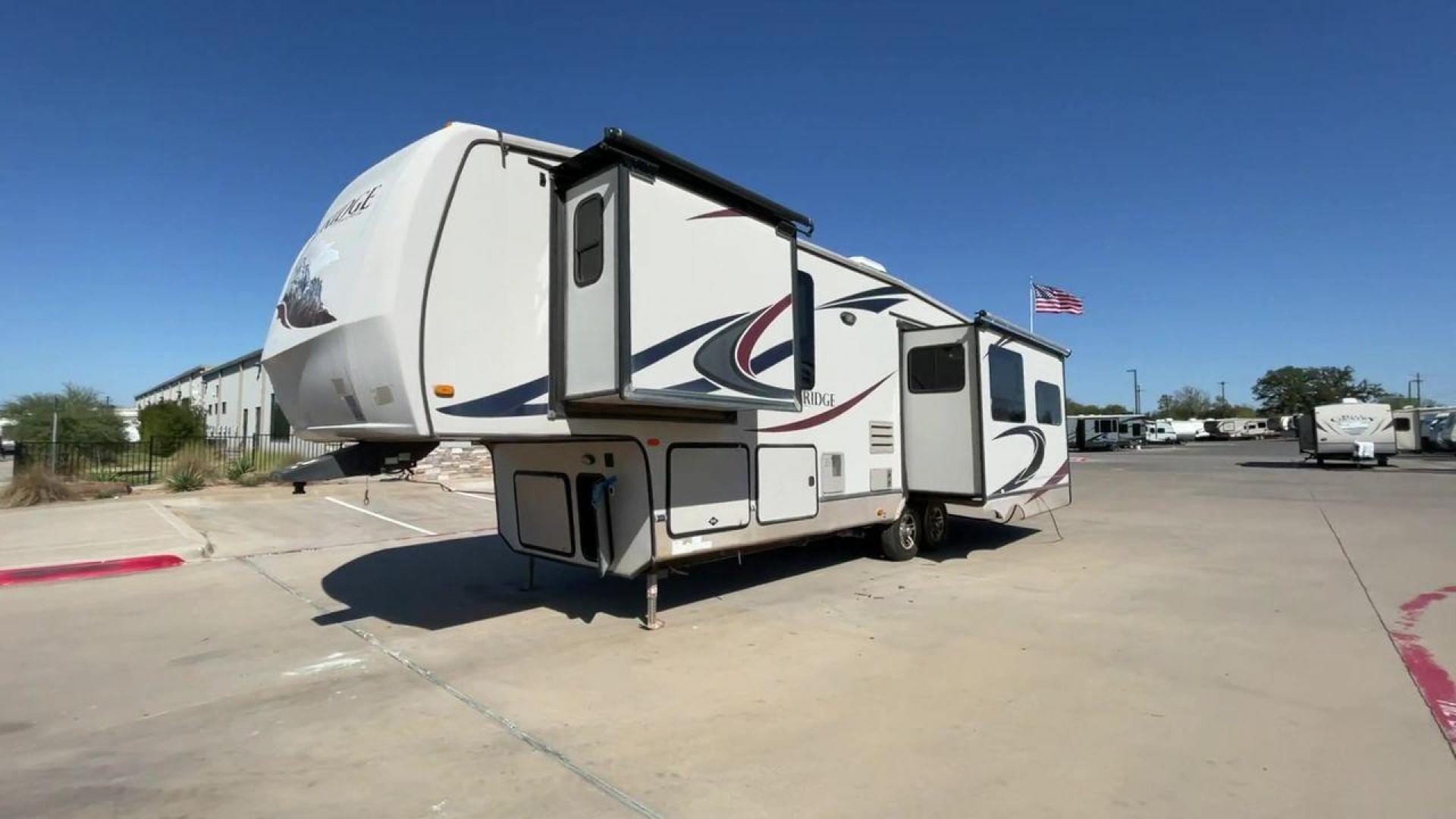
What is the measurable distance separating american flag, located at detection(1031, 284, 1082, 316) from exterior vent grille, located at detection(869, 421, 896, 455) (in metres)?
16.9

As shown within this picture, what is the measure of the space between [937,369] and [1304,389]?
109 metres

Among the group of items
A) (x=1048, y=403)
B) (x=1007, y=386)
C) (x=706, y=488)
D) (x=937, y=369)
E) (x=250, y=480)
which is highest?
(x=937, y=369)

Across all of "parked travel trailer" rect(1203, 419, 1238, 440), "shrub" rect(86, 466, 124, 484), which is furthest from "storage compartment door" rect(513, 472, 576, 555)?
"parked travel trailer" rect(1203, 419, 1238, 440)

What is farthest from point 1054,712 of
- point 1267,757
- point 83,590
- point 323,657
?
point 83,590

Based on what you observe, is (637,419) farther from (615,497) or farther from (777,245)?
(777,245)

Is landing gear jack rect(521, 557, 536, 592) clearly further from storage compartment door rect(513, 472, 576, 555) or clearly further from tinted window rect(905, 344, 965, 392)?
tinted window rect(905, 344, 965, 392)

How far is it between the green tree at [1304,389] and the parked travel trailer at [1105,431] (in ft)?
174

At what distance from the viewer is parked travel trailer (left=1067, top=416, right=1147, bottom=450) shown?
47.2m

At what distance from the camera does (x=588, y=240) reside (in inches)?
198

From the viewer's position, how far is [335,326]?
4.65 metres

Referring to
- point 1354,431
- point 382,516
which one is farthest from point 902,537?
point 1354,431

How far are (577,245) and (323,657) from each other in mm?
3473

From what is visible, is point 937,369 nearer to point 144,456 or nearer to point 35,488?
point 35,488

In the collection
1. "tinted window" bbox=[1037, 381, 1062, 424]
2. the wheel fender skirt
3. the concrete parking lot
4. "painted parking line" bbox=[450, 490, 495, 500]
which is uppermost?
"tinted window" bbox=[1037, 381, 1062, 424]
